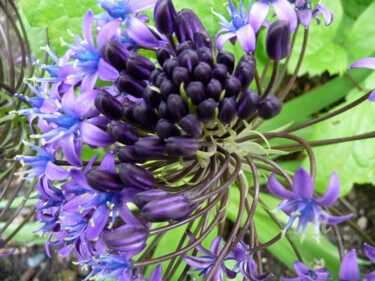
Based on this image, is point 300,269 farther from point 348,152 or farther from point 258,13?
point 348,152

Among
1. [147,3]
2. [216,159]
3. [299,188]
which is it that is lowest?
[216,159]

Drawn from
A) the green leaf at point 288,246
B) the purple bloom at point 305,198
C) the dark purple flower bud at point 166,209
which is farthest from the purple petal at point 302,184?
the green leaf at point 288,246

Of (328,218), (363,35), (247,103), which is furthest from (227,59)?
(363,35)

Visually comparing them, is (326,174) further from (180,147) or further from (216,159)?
(180,147)

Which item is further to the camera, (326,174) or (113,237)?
(326,174)

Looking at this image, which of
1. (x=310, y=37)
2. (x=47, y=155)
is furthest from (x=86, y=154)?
(x=310, y=37)

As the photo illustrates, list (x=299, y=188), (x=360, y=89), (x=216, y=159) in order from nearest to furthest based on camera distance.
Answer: (x=299, y=188)
(x=216, y=159)
(x=360, y=89)
